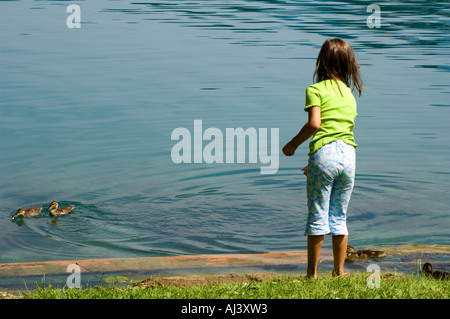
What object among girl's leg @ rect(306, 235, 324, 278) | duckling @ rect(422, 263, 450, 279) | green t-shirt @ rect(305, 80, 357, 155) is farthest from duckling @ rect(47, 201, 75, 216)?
duckling @ rect(422, 263, 450, 279)

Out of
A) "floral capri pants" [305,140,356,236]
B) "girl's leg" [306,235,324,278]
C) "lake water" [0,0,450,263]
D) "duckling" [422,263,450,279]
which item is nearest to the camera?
"floral capri pants" [305,140,356,236]

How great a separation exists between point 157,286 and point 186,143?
26.2ft

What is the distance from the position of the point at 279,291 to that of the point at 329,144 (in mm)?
1354

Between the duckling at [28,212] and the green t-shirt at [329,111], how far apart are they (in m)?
5.01

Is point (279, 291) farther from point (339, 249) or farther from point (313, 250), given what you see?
point (339, 249)

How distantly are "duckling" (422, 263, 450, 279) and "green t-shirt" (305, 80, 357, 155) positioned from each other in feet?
5.43

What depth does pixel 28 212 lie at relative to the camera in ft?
34.2

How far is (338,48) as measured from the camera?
6.62 m

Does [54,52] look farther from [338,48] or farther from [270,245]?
[338,48]

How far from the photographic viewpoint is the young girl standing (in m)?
6.54

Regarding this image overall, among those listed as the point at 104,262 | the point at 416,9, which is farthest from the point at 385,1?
the point at 104,262

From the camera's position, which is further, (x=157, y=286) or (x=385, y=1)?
(x=385, y=1)

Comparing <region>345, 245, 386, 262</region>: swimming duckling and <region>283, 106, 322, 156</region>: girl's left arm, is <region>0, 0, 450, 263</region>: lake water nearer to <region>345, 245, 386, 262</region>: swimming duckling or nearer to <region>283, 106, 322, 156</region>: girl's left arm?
<region>345, 245, 386, 262</region>: swimming duckling

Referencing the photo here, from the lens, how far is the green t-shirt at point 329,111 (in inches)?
259
